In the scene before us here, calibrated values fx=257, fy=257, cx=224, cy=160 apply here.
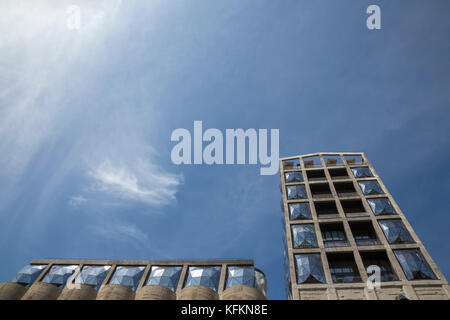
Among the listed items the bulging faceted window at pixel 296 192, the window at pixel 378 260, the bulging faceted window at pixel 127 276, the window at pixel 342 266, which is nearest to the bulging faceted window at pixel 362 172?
the bulging faceted window at pixel 296 192

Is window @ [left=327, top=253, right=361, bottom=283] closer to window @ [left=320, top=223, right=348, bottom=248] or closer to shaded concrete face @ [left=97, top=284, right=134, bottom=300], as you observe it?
window @ [left=320, top=223, right=348, bottom=248]

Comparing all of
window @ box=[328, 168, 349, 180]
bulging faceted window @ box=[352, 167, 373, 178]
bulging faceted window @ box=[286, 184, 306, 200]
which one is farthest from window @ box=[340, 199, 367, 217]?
window @ box=[328, 168, 349, 180]

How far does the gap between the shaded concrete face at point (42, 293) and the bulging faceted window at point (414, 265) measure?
33388mm

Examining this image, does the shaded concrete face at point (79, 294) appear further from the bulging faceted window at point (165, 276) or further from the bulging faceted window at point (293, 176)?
the bulging faceted window at point (293, 176)

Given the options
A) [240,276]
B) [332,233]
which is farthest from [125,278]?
[332,233]

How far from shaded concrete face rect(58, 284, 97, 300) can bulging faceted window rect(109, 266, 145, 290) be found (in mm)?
4316

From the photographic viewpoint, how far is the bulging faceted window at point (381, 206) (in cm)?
3381

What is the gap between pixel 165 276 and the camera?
26828 millimetres
